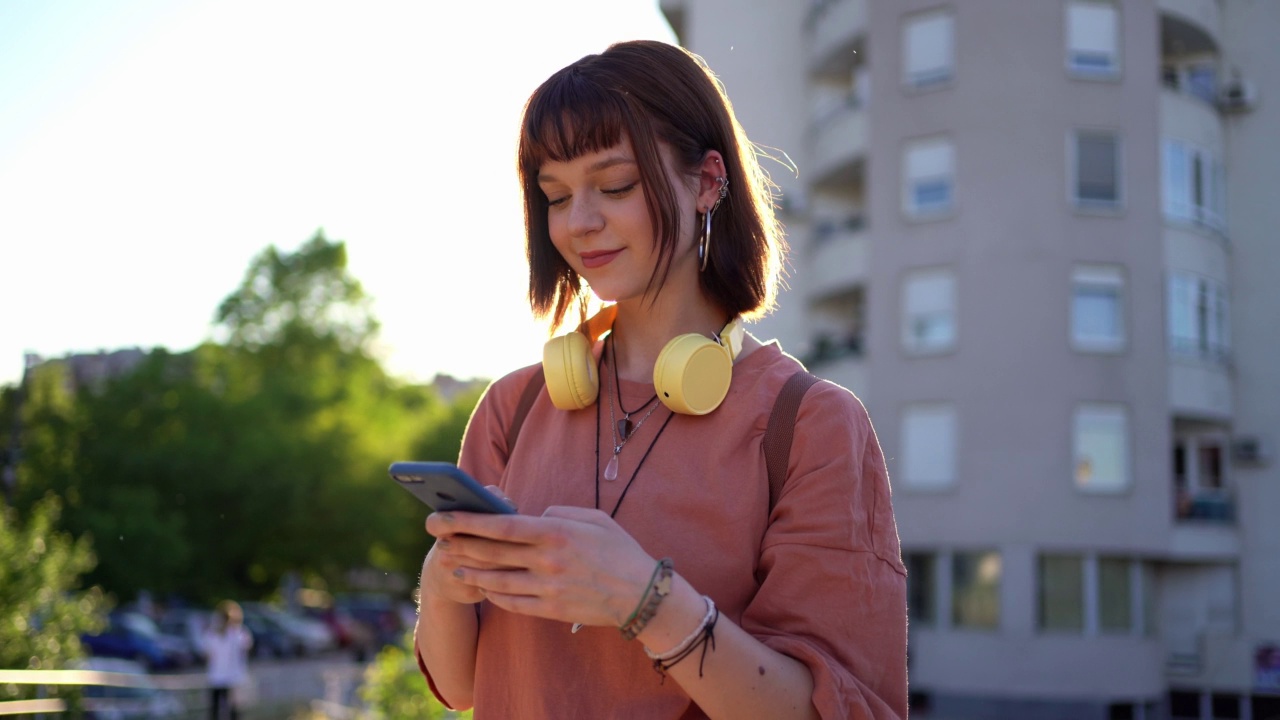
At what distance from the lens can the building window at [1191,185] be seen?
23297mm

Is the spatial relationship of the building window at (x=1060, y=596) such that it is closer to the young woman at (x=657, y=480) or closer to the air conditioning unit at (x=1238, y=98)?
the air conditioning unit at (x=1238, y=98)

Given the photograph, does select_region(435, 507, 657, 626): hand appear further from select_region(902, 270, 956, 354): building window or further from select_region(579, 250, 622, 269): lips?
select_region(902, 270, 956, 354): building window

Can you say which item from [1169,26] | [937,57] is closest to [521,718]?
[937,57]

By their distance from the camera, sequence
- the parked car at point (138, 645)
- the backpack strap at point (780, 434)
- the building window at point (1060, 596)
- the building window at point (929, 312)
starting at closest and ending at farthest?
the backpack strap at point (780, 434)
the building window at point (1060, 596)
the building window at point (929, 312)
the parked car at point (138, 645)

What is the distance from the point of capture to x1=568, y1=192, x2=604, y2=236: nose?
2.04 metres

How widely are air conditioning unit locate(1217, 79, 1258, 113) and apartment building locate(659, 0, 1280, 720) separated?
0.06 m

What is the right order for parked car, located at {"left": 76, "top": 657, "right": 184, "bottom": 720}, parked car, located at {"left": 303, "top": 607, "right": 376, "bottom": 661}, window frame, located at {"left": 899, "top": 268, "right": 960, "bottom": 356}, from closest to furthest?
parked car, located at {"left": 76, "top": 657, "right": 184, "bottom": 720} → window frame, located at {"left": 899, "top": 268, "right": 960, "bottom": 356} → parked car, located at {"left": 303, "top": 607, "right": 376, "bottom": 661}

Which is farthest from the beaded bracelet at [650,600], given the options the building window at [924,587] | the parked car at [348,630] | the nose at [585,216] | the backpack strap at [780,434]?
the parked car at [348,630]

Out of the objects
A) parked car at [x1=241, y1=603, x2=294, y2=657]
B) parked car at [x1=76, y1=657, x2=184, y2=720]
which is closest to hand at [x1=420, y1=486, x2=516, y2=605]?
parked car at [x1=76, y1=657, x2=184, y2=720]

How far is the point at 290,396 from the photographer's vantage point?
41.7m

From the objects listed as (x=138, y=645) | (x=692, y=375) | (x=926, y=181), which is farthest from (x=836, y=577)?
(x=138, y=645)

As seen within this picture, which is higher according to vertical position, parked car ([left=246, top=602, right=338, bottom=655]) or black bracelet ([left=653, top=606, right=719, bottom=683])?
black bracelet ([left=653, top=606, right=719, bottom=683])

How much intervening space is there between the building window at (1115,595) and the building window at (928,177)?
7.13 metres

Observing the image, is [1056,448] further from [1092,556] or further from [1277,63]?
[1277,63]
